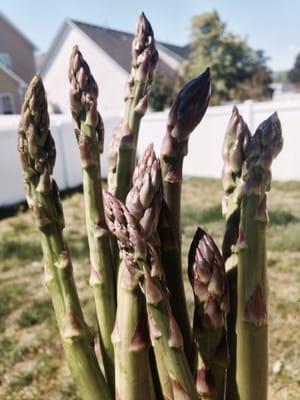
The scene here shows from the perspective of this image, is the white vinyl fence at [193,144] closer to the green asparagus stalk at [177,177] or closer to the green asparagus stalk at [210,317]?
the green asparagus stalk at [177,177]

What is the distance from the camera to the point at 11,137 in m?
6.55

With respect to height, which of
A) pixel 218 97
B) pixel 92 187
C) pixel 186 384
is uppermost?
pixel 218 97

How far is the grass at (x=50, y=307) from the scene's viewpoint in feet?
6.66

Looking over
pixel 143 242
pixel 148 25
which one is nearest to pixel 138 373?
pixel 143 242

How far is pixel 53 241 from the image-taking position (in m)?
0.79

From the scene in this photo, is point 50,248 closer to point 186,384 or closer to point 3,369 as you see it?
point 186,384

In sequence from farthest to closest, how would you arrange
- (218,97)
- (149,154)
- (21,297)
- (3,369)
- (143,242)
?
(218,97), (21,297), (3,369), (149,154), (143,242)

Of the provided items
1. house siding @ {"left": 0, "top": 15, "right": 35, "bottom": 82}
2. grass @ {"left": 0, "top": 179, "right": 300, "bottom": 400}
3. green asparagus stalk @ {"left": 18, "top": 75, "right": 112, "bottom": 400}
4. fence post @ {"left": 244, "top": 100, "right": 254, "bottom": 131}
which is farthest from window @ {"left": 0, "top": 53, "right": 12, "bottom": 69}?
green asparagus stalk @ {"left": 18, "top": 75, "right": 112, "bottom": 400}

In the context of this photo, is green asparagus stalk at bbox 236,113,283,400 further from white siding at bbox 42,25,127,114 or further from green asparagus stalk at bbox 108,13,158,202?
white siding at bbox 42,25,127,114

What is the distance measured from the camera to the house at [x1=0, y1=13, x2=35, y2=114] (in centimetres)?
1742

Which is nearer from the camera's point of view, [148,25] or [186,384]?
[186,384]

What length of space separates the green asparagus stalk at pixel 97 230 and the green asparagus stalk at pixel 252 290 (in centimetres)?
25

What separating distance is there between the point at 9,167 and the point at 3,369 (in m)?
4.87

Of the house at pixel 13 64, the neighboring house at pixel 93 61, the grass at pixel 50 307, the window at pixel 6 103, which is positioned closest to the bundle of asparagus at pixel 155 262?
the grass at pixel 50 307
